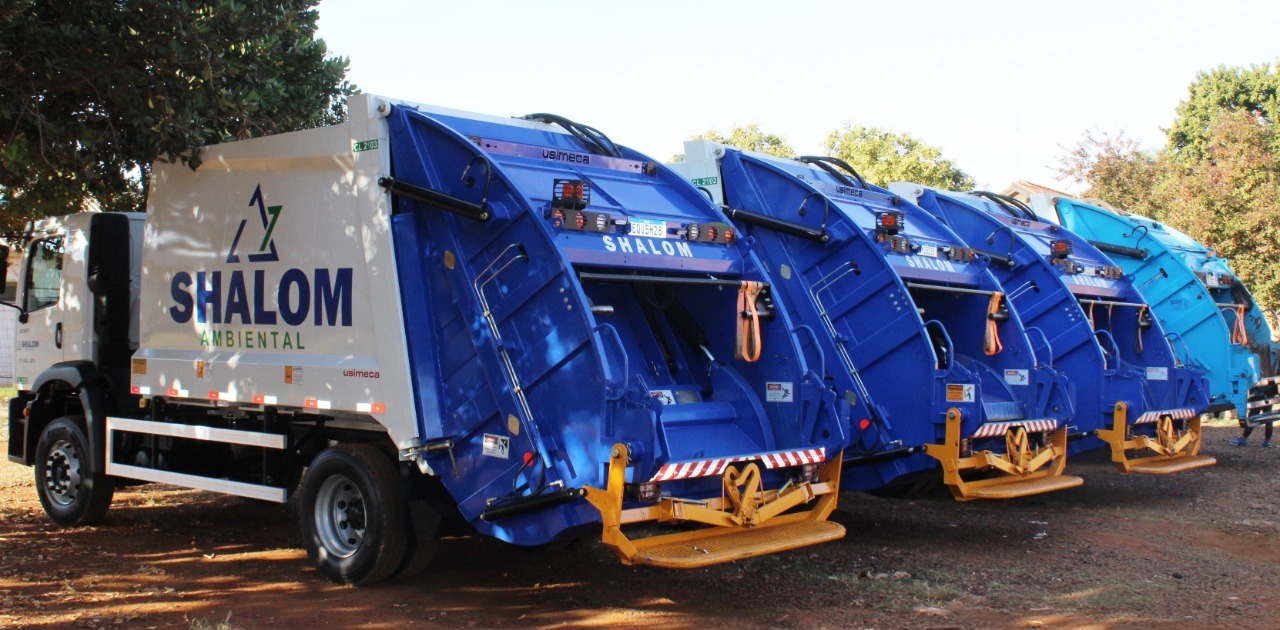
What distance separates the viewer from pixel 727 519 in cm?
590

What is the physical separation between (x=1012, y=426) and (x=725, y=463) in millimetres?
3244

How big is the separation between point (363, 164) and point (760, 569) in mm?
3408

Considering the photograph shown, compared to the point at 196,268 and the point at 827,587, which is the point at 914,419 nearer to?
the point at 827,587

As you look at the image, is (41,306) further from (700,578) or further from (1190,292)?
Answer: (1190,292)

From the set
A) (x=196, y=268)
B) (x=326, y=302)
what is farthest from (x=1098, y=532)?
(x=196, y=268)

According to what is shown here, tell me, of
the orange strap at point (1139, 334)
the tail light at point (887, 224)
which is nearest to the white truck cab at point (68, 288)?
the tail light at point (887, 224)

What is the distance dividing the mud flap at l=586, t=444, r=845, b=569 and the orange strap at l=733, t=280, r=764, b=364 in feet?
2.39

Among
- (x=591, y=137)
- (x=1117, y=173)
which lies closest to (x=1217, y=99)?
(x=1117, y=173)

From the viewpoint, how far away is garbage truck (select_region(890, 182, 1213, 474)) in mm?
9703

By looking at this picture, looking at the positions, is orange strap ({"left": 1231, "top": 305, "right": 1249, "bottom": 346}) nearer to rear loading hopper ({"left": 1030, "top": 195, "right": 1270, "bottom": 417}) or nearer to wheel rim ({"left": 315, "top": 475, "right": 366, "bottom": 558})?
rear loading hopper ({"left": 1030, "top": 195, "right": 1270, "bottom": 417})

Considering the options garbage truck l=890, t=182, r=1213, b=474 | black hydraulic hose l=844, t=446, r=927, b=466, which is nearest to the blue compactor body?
garbage truck l=890, t=182, r=1213, b=474

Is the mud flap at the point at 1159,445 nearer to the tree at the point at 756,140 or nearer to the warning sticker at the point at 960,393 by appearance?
the warning sticker at the point at 960,393

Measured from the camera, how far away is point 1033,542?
27.7ft

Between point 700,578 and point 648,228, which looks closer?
point 648,228
